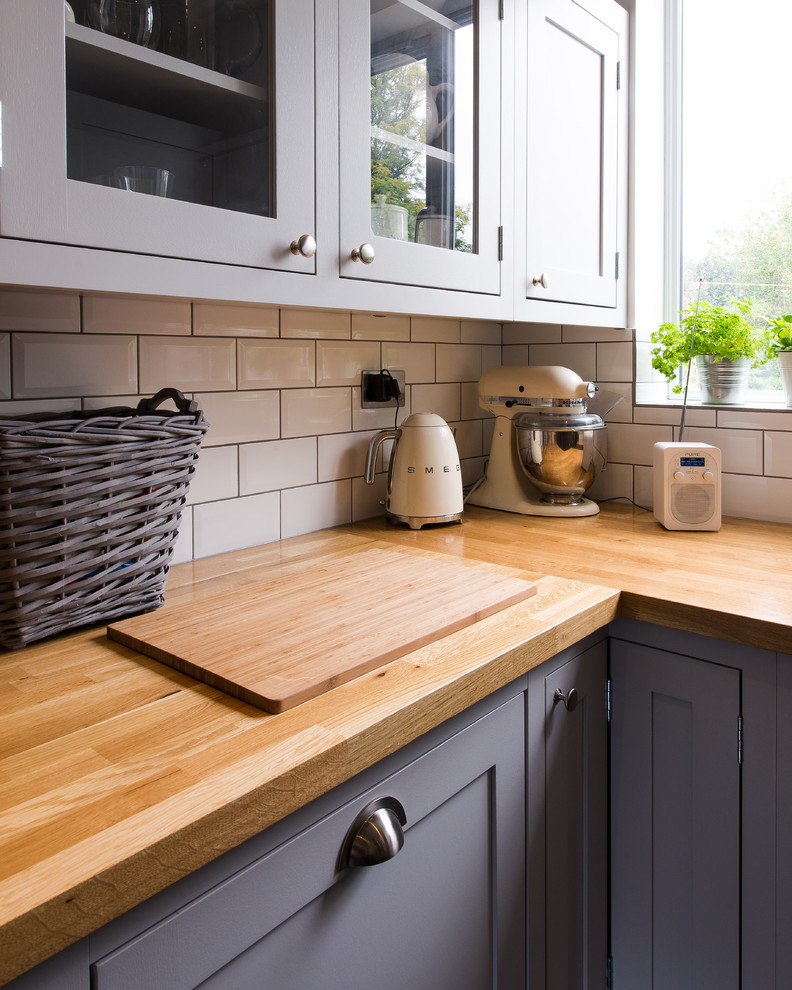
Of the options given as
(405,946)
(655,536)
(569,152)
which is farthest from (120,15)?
(655,536)

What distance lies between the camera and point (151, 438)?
97 centimetres

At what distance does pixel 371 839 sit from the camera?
78 cm

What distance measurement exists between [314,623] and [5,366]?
1.88 ft

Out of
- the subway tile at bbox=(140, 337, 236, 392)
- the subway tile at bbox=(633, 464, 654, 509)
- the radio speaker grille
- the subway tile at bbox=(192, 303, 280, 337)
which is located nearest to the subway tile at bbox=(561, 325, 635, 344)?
the subway tile at bbox=(633, 464, 654, 509)

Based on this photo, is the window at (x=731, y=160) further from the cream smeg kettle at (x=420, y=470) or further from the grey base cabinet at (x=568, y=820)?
the grey base cabinet at (x=568, y=820)

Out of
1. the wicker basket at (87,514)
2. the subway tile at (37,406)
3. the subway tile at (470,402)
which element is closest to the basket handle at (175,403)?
the wicker basket at (87,514)

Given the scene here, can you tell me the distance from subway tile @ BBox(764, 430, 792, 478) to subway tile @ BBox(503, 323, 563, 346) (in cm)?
56

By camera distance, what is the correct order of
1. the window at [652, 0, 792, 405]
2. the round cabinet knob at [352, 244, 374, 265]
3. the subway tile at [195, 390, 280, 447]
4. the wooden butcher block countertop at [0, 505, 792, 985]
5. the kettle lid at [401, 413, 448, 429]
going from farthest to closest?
the window at [652, 0, 792, 405] → the kettle lid at [401, 413, 448, 429] → the subway tile at [195, 390, 280, 447] → the round cabinet knob at [352, 244, 374, 265] → the wooden butcher block countertop at [0, 505, 792, 985]

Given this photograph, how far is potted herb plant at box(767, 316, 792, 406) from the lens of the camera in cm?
166

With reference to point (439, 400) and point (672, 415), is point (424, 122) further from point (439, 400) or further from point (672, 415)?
point (672, 415)

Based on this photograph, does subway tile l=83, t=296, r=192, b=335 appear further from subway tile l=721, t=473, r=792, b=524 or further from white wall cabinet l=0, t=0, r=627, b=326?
subway tile l=721, t=473, r=792, b=524

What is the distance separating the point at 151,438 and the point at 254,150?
0.41 metres

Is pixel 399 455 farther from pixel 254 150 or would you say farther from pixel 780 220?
pixel 780 220

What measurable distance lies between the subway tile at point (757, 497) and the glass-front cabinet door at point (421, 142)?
74cm
